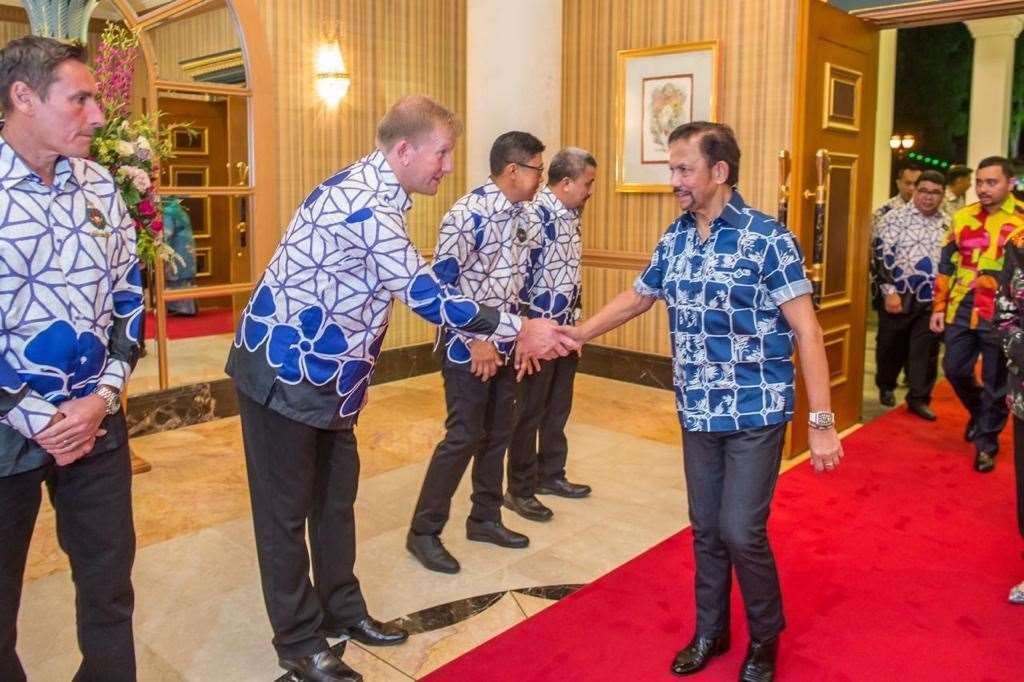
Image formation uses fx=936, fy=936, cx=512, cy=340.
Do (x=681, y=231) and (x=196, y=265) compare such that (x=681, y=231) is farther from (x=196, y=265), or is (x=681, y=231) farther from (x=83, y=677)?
(x=196, y=265)

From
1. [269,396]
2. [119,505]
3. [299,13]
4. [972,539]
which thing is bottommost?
[972,539]

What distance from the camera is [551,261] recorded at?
4031 millimetres

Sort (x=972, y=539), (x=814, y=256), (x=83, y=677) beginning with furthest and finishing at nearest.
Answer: (x=814, y=256)
(x=972, y=539)
(x=83, y=677)

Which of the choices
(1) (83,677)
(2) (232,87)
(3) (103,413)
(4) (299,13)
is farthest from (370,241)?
(4) (299,13)

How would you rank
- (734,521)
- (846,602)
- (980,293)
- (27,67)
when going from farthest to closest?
(980,293), (846,602), (734,521), (27,67)

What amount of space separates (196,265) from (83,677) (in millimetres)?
3591

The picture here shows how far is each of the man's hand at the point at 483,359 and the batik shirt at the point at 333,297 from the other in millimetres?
745

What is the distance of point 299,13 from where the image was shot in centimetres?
598

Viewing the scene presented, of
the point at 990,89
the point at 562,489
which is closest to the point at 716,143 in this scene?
the point at 562,489

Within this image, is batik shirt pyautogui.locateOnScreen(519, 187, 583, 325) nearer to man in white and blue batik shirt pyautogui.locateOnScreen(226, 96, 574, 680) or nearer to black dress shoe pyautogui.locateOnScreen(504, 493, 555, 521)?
black dress shoe pyautogui.locateOnScreen(504, 493, 555, 521)

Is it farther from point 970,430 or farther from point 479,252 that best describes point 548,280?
point 970,430

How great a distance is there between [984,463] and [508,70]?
3331 mm

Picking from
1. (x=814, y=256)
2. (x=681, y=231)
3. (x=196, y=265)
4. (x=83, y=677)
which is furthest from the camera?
(x=196, y=265)

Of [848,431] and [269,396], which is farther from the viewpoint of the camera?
[848,431]
